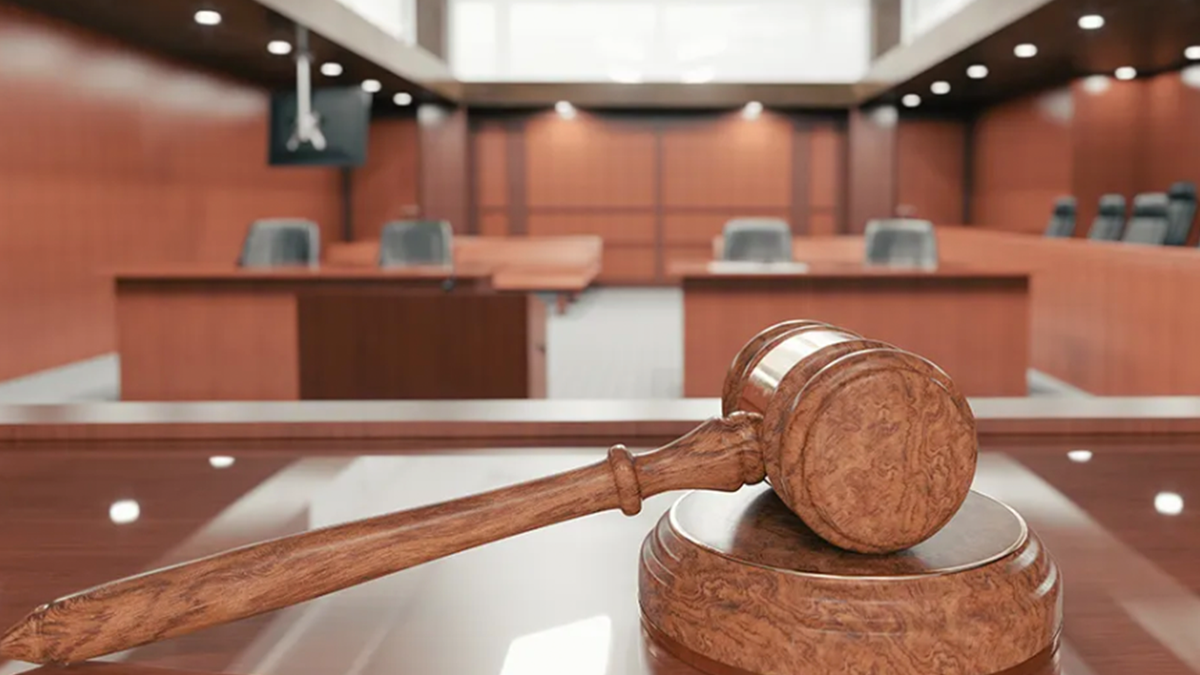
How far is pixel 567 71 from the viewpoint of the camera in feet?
49.5

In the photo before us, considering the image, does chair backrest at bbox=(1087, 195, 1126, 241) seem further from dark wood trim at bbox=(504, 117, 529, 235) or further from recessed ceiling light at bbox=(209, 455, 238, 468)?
recessed ceiling light at bbox=(209, 455, 238, 468)

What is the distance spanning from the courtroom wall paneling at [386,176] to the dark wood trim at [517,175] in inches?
49.5

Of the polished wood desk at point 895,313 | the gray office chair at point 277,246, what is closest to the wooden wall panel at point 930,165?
the polished wood desk at point 895,313

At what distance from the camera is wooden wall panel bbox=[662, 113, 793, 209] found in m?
15.2

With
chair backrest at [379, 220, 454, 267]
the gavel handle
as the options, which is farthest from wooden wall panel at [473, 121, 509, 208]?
the gavel handle

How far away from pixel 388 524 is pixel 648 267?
1496cm

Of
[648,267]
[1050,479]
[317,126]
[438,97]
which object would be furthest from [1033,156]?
[1050,479]

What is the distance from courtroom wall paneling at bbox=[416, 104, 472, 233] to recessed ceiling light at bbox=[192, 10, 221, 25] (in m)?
6.56

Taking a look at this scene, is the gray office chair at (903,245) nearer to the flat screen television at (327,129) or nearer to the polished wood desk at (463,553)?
the flat screen television at (327,129)

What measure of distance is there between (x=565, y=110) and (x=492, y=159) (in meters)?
1.19

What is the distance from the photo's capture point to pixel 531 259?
12.0m

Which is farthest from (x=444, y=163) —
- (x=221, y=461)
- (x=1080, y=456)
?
(x=1080, y=456)

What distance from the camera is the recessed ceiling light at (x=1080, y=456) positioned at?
3.32 feet

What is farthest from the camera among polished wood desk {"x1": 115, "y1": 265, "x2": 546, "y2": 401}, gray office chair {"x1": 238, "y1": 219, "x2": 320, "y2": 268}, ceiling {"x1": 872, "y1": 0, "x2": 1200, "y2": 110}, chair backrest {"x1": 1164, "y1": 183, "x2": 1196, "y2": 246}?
chair backrest {"x1": 1164, "y1": 183, "x2": 1196, "y2": 246}
